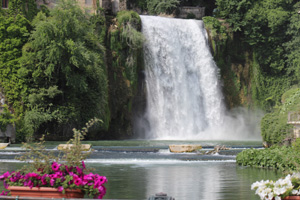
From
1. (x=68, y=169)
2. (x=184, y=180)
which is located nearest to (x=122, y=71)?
(x=184, y=180)

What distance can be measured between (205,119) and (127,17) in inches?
407

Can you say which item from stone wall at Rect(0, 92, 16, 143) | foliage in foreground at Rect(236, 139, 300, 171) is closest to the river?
foliage in foreground at Rect(236, 139, 300, 171)

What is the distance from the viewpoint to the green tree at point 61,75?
35.0 m

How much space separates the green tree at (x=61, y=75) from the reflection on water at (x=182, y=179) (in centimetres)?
1556

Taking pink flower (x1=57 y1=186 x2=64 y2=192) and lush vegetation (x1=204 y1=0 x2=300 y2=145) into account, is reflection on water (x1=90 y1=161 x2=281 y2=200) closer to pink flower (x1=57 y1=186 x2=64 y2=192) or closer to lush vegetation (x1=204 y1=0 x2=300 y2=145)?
pink flower (x1=57 y1=186 x2=64 y2=192)

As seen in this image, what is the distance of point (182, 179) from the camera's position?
14.8 meters

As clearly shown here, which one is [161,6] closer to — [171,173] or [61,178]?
[171,173]

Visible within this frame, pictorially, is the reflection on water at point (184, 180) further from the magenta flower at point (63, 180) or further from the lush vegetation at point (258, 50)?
the lush vegetation at point (258, 50)

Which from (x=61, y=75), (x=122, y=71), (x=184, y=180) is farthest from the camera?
(x=122, y=71)

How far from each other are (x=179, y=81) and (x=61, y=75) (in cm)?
1098

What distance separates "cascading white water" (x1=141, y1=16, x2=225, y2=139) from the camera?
42.9 metres

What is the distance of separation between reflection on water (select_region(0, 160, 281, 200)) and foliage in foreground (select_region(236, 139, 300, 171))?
1.64ft

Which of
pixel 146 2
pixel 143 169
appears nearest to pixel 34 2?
pixel 146 2

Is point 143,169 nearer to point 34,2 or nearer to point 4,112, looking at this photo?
point 4,112
